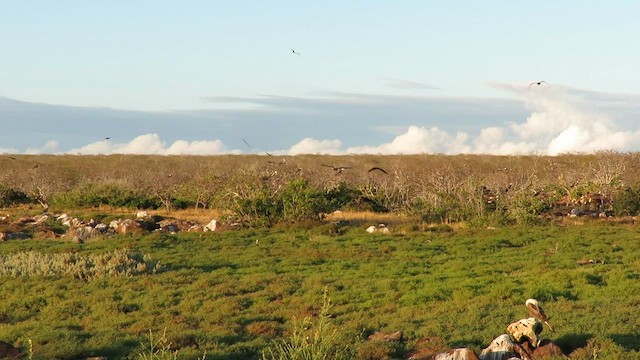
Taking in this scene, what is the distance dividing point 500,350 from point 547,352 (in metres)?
0.69

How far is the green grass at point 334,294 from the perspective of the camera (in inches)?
504

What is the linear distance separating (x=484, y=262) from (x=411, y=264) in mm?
2268

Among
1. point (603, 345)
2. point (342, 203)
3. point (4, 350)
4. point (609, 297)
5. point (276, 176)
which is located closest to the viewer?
point (603, 345)

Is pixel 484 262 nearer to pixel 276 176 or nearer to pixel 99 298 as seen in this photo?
pixel 99 298

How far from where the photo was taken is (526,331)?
36.5ft

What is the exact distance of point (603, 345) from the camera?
1109 centimetres

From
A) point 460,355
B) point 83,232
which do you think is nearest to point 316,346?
point 460,355

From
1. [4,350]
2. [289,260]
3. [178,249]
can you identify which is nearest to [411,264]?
[289,260]

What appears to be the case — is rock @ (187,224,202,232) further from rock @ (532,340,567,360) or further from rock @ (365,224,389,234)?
rock @ (532,340,567,360)

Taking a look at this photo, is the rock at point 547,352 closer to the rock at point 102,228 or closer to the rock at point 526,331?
the rock at point 526,331

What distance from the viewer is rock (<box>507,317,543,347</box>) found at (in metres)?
11.1

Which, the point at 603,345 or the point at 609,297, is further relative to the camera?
the point at 609,297

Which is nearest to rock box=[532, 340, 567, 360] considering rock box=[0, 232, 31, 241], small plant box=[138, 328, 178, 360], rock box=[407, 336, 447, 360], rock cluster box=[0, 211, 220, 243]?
rock box=[407, 336, 447, 360]

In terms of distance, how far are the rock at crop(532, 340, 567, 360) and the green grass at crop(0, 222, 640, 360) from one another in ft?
1.43
